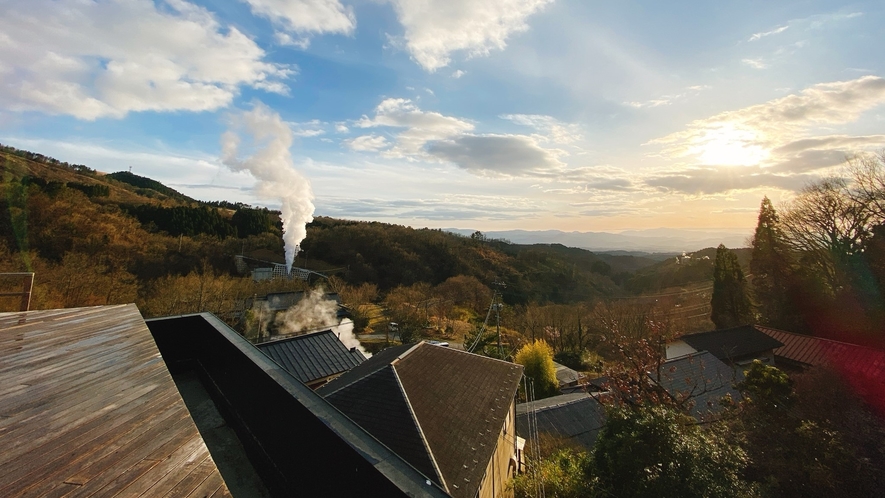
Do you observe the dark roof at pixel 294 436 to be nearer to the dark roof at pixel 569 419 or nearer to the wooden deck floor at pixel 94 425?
the wooden deck floor at pixel 94 425

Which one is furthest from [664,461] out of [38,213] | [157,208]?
[157,208]

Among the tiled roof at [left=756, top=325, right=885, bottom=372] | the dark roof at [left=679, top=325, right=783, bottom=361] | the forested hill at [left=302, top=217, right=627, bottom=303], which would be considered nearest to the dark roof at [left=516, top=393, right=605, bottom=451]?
Answer: the tiled roof at [left=756, top=325, right=885, bottom=372]

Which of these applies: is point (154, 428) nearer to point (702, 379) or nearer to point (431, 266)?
point (702, 379)

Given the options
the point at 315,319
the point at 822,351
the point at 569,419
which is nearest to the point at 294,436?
the point at 569,419

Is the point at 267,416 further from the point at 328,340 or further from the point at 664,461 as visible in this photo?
the point at 328,340

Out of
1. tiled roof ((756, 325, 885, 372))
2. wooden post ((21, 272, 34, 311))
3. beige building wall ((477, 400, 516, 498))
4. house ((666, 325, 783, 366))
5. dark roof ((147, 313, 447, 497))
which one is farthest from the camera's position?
house ((666, 325, 783, 366))

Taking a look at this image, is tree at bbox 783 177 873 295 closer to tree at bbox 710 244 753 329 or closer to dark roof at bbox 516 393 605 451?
tree at bbox 710 244 753 329
